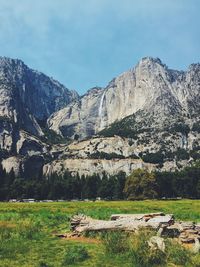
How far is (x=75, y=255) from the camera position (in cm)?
2531

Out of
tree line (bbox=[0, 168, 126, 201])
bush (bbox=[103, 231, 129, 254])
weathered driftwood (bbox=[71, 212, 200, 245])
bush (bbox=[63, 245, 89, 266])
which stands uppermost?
tree line (bbox=[0, 168, 126, 201])

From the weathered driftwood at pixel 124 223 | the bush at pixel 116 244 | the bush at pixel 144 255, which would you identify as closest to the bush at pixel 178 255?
the bush at pixel 144 255

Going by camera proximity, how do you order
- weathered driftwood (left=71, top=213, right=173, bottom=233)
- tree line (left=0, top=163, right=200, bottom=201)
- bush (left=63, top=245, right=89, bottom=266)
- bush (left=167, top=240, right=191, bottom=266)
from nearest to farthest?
bush (left=167, top=240, right=191, bottom=266)
bush (left=63, top=245, right=89, bottom=266)
weathered driftwood (left=71, top=213, right=173, bottom=233)
tree line (left=0, top=163, right=200, bottom=201)

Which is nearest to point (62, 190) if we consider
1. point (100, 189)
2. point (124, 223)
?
point (100, 189)

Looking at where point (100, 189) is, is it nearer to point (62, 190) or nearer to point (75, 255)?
point (62, 190)

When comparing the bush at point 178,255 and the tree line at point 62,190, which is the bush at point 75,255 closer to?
the bush at point 178,255

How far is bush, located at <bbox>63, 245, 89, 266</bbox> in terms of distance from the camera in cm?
2448

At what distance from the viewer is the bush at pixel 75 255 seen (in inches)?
964

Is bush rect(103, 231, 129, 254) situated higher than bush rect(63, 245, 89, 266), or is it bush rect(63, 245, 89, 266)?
bush rect(103, 231, 129, 254)

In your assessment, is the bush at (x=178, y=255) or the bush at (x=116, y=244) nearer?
the bush at (x=178, y=255)

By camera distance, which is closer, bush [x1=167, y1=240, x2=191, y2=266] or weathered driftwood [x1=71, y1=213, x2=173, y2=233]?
bush [x1=167, y1=240, x2=191, y2=266]

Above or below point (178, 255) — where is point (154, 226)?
above

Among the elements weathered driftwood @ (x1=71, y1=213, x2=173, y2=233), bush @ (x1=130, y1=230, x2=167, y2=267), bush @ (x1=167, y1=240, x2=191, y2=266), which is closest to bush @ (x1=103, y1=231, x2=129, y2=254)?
bush @ (x1=130, y1=230, x2=167, y2=267)

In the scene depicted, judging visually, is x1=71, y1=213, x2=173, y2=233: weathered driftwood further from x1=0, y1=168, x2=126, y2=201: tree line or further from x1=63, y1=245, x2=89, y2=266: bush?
x1=0, y1=168, x2=126, y2=201: tree line
